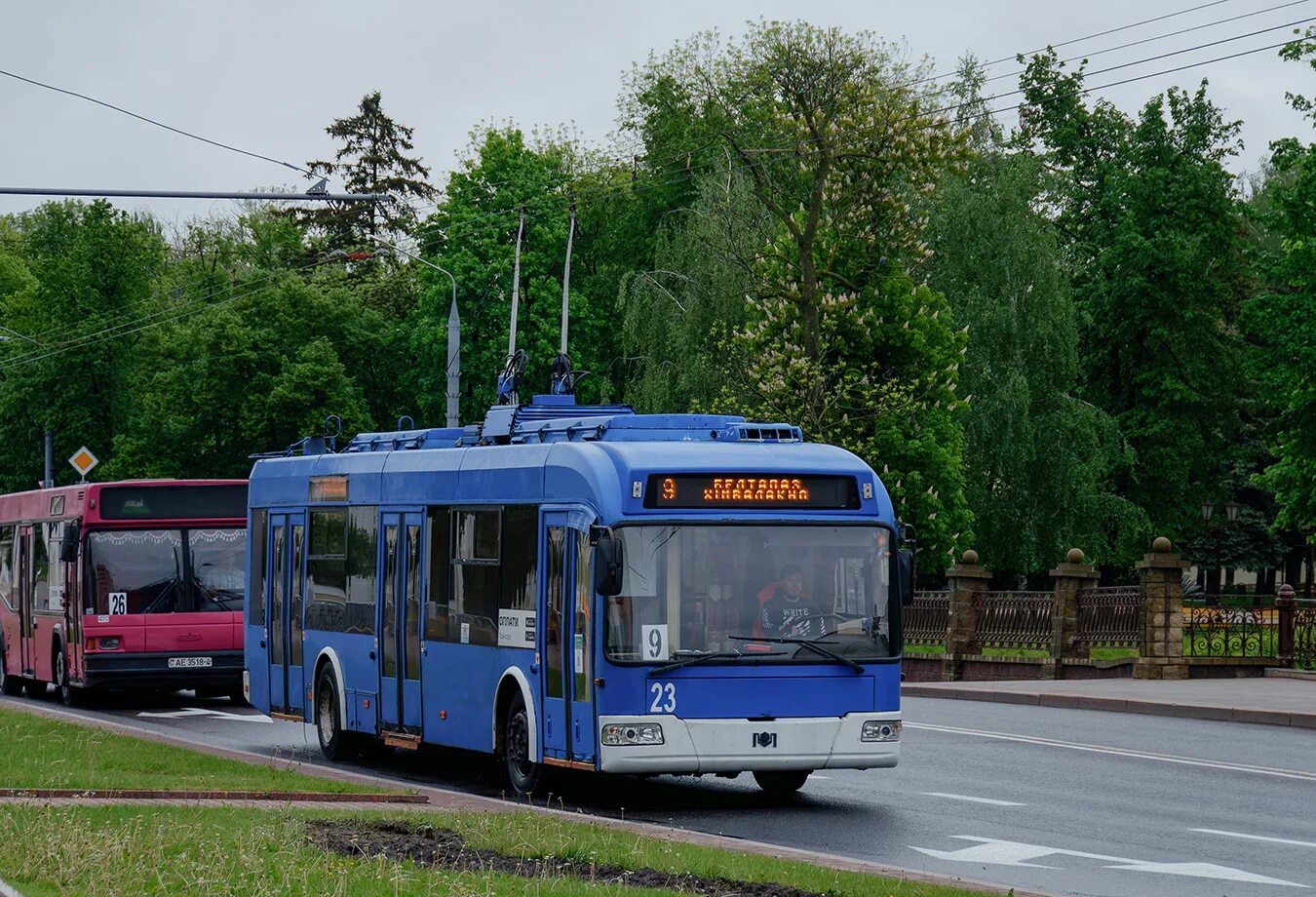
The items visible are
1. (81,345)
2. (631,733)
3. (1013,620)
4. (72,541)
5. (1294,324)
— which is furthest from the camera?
(81,345)

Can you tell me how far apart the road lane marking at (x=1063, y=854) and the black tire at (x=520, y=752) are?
11.8 feet

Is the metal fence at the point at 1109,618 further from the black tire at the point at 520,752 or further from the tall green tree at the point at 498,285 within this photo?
the tall green tree at the point at 498,285

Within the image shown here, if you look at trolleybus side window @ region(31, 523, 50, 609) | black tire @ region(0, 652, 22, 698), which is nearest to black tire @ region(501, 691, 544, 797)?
trolleybus side window @ region(31, 523, 50, 609)

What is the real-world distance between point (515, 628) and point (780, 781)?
2.34 meters

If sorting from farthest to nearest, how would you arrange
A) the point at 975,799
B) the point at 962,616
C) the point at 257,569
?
1. the point at 962,616
2. the point at 257,569
3. the point at 975,799

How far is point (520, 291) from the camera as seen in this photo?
63969 mm

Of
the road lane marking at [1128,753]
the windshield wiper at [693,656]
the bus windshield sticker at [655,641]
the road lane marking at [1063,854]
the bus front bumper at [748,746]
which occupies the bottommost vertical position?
the road lane marking at [1128,753]

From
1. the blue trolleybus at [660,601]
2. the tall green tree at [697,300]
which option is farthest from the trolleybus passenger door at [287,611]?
the tall green tree at [697,300]

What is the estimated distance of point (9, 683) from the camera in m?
31.2

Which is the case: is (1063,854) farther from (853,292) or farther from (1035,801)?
(853,292)

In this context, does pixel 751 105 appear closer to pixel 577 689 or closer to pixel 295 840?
pixel 577 689

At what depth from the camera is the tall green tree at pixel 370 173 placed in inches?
3290

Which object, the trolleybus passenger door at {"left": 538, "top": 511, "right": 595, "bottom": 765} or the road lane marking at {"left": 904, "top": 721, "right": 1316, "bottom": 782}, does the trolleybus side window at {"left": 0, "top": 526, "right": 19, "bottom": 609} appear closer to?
the road lane marking at {"left": 904, "top": 721, "right": 1316, "bottom": 782}

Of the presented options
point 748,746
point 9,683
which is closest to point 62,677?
point 9,683
